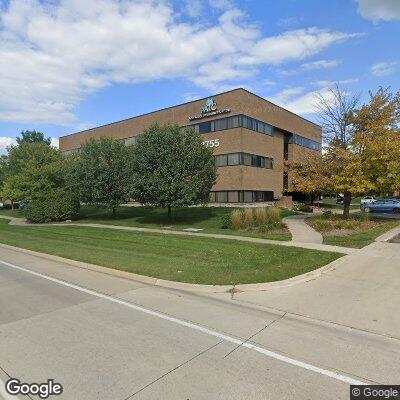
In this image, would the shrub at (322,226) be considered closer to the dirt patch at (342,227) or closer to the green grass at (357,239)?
the dirt patch at (342,227)

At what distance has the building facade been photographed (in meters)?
33.9

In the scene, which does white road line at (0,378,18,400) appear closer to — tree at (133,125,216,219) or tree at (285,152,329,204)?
tree at (285,152,329,204)

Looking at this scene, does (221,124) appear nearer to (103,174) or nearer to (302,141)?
(103,174)

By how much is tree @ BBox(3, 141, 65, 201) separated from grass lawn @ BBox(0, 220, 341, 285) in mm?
17253

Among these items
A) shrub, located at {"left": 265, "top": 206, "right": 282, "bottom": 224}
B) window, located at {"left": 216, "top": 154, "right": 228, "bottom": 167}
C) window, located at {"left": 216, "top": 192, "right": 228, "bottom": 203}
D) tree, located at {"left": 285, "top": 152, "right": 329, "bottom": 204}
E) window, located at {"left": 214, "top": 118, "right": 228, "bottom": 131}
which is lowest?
shrub, located at {"left": 265, "top": 206, "right": 282, "bottom": 224}

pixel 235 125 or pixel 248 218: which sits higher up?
pixel 235 125

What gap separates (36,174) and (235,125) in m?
18.7

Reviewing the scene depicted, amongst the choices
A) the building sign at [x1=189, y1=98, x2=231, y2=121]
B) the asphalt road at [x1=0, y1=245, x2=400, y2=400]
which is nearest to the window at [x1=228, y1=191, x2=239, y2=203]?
the building sign at [x1=189, y1=98, x2=231, y2=121]

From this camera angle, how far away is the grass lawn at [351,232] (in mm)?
13547

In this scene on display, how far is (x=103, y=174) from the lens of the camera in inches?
1065

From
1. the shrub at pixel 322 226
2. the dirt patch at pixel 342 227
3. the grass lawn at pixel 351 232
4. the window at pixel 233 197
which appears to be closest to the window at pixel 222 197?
the window at pixel 233 197

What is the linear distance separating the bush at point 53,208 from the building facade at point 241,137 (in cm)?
637
